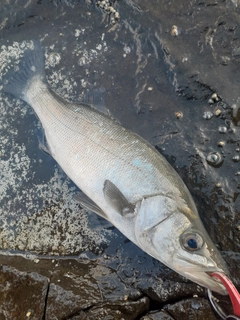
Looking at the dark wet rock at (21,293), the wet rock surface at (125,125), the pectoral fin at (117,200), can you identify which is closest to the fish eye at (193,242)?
the pectoral fin at (117,200)

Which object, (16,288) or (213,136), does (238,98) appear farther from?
(16,288)

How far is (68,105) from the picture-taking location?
122 inches

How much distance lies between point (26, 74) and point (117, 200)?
1.56 m

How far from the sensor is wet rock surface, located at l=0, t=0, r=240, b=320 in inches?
124

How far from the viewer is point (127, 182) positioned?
277 centimetres

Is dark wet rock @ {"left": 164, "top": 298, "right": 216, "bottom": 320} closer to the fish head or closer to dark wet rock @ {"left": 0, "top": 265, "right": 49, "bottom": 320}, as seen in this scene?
the fish head

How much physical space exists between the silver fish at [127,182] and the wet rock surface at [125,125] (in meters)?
0.29

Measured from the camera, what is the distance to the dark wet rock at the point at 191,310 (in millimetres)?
3012

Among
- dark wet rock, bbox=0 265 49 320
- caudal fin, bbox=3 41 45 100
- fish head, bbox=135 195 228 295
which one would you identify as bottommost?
dark wet rock, bbox=0 265 49 320

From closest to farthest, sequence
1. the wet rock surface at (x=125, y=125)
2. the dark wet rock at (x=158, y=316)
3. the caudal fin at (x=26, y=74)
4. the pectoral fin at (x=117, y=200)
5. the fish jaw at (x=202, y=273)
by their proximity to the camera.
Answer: the fish jaw at (x=202, y=273) < the pectoral fin at (x=117, y=200) < the dark wet rock at (x=158, y=316) < the wet rock surface at (x=125, y=125) < the caudal fin at (x=26, y=74)

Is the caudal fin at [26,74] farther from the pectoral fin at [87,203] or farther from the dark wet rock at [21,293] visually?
the dark wet rock at [21,293]

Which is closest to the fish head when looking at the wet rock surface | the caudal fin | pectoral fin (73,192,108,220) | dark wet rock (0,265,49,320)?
pectoral fin (73,192,108,220)

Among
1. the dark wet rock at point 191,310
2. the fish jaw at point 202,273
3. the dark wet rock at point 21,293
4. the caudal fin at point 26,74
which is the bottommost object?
the dark wet rock at point 191,310

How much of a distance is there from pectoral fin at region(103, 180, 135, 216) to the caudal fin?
129 cm
